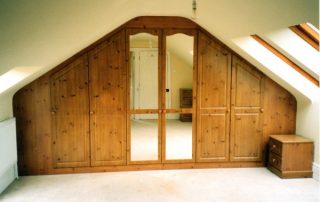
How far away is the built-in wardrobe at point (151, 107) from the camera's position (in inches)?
150

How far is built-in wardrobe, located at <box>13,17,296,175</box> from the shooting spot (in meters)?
3.81

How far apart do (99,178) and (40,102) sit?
4.25 ft

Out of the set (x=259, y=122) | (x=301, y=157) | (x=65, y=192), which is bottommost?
(x=65, y=192)

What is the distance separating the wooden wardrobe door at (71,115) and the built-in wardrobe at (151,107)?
0.01 metres

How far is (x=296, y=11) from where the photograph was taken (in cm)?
196

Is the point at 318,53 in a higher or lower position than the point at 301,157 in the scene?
higher

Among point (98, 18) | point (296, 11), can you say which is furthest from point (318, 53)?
point (98, 18)

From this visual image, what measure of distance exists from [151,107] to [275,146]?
181 cm

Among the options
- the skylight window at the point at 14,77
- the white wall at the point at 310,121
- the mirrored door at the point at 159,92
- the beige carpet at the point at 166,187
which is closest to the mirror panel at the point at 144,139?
the mirrored door at the point at 159,92

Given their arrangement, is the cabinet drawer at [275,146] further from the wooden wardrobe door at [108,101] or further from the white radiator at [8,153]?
the white radiator at [8,153]

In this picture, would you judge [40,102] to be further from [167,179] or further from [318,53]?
[318,53]

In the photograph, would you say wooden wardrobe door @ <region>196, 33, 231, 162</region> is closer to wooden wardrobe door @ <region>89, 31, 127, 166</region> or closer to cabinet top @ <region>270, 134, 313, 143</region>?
cabinet top @ <region>270, 134, 313, 143</region>

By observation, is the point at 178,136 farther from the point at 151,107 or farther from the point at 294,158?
the point at 294,158

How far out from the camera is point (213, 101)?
160 inches
